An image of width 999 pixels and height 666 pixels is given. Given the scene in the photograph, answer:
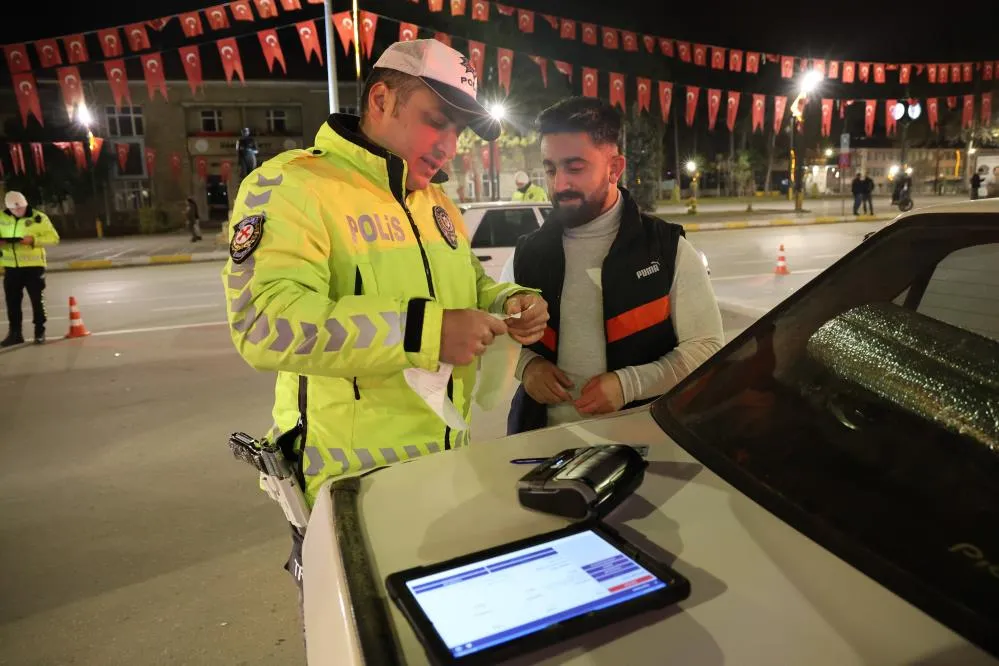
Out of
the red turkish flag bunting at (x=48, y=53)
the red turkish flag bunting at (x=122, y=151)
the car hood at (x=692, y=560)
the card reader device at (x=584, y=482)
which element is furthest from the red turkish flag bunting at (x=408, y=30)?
the red turkish flag bunting at (x=122, y=151)

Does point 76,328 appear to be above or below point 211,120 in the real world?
below

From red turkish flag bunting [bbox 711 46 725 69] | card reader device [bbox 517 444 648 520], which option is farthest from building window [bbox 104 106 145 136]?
card reader device [bbox 517 444 648 520]

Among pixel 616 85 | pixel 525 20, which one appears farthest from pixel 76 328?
pixel 616 85

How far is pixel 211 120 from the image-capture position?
129 ft

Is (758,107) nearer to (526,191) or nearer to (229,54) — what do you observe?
(526,191)

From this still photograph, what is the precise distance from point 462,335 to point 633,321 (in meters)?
0.98

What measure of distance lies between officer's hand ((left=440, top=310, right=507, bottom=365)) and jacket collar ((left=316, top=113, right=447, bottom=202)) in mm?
462

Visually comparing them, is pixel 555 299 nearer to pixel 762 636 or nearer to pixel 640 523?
pixel 640 523

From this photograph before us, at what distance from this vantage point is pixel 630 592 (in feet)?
3.30

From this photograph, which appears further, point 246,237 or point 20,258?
point 20,258

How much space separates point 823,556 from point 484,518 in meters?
0.57

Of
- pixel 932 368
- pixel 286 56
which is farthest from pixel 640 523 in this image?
pixel 286 56

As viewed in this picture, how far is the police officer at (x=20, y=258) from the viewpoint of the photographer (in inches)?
348

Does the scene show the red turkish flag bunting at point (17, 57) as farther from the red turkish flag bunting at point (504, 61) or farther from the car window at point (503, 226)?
the red turkish flag bunting at point (504, 61)
